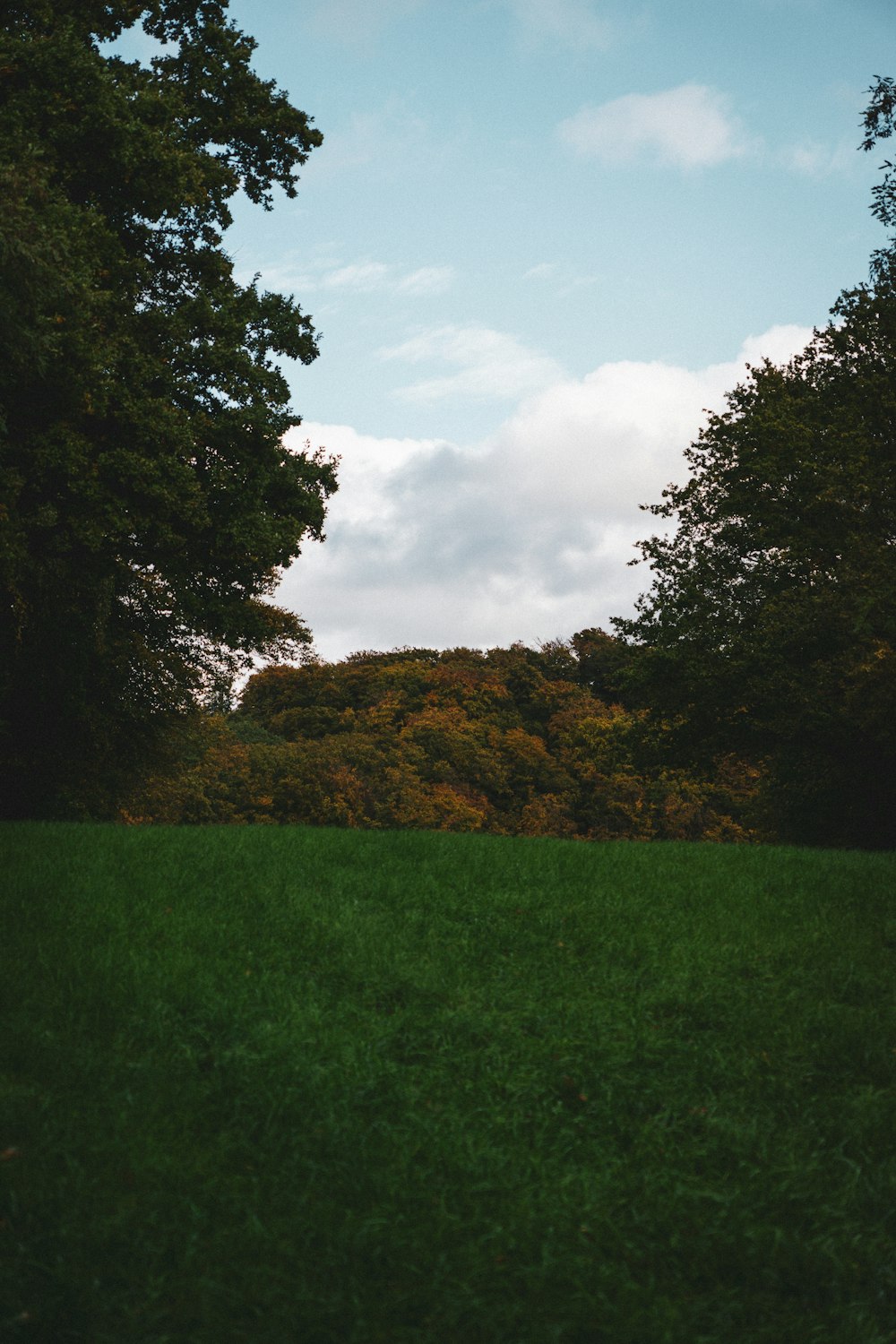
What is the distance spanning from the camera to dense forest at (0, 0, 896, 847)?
14086mm

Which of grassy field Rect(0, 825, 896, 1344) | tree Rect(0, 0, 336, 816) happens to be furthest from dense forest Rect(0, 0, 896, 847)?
grassy field Rect(0, 825, 896, 1344)

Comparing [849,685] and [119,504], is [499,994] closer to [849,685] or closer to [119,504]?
[119,504]

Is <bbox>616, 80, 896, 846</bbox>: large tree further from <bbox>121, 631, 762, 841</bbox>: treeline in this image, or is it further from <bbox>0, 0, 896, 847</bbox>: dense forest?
<bbox>121, 631, 762, 841</bbox>: treeline

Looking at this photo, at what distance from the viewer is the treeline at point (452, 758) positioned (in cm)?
4466

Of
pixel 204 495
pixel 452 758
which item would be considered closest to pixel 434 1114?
pixel 204 495

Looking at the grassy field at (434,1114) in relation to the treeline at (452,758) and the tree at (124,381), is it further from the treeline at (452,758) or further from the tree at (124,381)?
the treeline at (452,758)

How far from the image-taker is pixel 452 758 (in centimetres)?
5178

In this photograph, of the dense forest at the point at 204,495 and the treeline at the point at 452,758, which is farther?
the treeline at the point at 452,758

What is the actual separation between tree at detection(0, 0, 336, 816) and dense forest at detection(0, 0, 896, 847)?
0.06m

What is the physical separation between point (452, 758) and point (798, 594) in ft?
96.3

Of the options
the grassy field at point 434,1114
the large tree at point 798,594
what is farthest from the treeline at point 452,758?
the grassy field at point 434,1114

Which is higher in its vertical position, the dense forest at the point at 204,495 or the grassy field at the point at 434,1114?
the dense forest at the point at 204,495

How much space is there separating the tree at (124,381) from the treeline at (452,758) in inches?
482

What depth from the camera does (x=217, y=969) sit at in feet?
25.1
